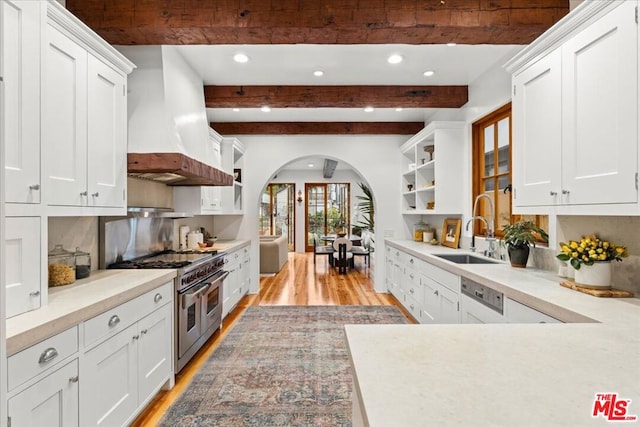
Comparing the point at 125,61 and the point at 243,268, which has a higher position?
the point at 125,61

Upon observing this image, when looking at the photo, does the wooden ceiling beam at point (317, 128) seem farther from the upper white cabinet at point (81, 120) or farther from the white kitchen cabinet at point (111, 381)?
the white kitchen cabinet at point (111, 381)

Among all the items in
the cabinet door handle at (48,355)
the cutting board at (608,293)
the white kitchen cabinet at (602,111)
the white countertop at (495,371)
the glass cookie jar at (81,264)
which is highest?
the white kitchen cabinet at (602,111)

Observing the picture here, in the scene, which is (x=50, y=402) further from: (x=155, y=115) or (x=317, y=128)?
(x=317, y=128)

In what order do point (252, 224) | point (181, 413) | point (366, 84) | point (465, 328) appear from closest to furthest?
point (465, 328) < point (181, 413) < point (366, 84) < point (252, 224)

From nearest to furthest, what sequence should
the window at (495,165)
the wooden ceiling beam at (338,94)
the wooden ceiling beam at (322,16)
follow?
the wooden ceiling beam at (322,16)
the window at (495,165)
the wooden ceiling beam at (338,94)

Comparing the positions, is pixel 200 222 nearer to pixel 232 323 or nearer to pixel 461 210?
pixel 232 323

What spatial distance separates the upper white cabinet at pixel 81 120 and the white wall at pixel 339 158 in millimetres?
3223

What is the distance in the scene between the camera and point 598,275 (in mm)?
1729

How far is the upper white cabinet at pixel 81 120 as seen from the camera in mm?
1646

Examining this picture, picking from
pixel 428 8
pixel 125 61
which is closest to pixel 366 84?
pixel 428 8

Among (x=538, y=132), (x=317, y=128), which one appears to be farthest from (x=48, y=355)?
(x=317, y=128)

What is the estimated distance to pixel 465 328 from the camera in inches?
47.8

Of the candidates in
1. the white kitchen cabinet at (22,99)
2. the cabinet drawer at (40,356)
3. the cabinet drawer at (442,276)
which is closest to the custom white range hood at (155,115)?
the white kitchen cabinet at (22,99)

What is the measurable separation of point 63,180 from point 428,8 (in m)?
2.37
